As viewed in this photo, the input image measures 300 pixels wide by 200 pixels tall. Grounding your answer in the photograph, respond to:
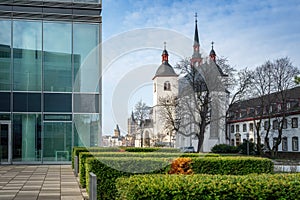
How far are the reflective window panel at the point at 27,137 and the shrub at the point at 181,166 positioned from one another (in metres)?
17.0

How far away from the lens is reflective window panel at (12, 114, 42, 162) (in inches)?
1072

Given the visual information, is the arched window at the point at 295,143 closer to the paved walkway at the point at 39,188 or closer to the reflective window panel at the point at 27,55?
the reflective window panel at the point at 27,55

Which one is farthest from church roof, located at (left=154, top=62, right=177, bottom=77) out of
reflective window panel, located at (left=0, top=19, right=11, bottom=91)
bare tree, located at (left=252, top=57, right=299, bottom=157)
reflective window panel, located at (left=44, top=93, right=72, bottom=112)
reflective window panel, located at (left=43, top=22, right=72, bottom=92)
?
bare tree, located at (left=252, top=57, right=299, bottom=157)

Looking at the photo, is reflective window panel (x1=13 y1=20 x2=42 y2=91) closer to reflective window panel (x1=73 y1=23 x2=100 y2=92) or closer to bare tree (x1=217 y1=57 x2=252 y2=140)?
reflective window panel (x1=73 y1=23 x2=100 y2=92)

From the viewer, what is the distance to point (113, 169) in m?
11.2

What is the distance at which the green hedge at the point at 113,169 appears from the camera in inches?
434

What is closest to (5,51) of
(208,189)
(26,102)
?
(26,102)

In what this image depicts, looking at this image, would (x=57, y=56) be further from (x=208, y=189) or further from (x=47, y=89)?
(x=208, y=189)

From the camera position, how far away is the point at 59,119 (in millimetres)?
27578

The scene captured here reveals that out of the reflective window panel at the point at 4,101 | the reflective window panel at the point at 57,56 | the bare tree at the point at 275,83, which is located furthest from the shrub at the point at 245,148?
the reflective window panel at the point at 4,101

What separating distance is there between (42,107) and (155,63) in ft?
42.4

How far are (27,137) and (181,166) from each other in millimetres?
17665

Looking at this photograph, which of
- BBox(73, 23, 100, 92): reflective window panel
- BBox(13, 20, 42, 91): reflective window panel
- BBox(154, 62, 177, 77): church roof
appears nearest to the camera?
BBox(154, 62, 177, 77): church roof

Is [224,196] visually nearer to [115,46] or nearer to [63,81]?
[115,46]
